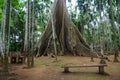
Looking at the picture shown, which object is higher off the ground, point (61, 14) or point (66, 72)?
point (61, 14)

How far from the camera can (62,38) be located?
1872 centimetres

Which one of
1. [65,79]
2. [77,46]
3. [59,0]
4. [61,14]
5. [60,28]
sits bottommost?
[65,79]

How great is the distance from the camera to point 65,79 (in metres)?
8.92

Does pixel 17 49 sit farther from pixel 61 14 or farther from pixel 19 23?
pixel 61 14

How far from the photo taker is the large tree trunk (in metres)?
18.3

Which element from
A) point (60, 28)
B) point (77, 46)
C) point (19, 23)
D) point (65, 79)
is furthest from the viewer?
point (19, 23)

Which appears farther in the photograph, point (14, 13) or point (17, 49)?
point (17, 49)

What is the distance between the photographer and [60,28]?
19.9m

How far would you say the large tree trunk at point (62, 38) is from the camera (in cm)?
1833

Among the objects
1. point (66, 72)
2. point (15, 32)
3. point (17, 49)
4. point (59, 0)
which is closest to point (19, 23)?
point (15, 32)

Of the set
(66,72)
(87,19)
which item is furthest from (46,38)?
(87,19)

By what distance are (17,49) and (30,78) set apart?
2232 cm

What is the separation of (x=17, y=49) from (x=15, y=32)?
2.62 meters

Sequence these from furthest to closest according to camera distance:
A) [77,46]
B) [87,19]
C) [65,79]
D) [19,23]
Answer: [87,19] → [19,23] → [77,46] → [65,79]
